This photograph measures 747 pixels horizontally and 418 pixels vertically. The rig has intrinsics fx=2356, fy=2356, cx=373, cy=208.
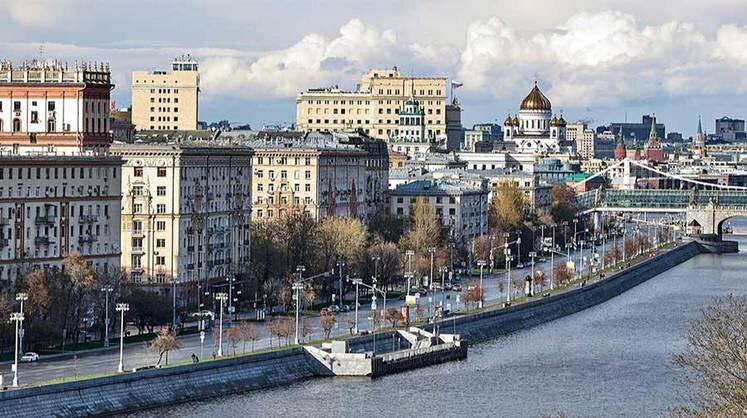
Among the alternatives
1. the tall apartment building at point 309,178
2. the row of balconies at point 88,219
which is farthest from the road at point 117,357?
the tall apartment building at point 309,178

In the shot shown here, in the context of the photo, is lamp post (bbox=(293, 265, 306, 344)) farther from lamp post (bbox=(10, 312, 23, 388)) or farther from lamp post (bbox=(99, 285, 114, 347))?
lamp post (bbox=(10, 312, 23, 388))

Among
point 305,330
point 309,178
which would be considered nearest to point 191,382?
point 305,330

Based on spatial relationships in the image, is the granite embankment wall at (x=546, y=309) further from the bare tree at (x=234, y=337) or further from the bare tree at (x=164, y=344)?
the bare tree at (x=164, y=344)

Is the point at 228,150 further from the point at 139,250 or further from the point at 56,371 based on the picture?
the point at 56,371

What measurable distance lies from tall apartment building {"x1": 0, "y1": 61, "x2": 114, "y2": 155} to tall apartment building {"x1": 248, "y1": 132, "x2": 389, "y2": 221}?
77.3 feet

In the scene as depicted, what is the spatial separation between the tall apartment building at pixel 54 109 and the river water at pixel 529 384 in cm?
2004

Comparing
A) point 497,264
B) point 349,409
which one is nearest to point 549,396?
point 349,409

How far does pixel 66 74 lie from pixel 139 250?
29.7ft

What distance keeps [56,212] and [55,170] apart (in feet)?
5.89

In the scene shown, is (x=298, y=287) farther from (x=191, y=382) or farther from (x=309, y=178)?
(x=309, y=178)

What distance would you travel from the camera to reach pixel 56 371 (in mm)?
78875

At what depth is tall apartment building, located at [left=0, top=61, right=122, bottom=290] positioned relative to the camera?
94875 mm

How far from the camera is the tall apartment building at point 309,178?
139 meters

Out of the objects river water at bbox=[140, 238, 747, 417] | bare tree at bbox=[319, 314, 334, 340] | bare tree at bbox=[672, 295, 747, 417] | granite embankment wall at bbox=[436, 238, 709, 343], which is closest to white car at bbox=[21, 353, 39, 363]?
river water at bbox=[140, 238, 747, 417]
